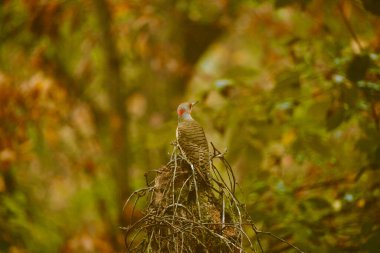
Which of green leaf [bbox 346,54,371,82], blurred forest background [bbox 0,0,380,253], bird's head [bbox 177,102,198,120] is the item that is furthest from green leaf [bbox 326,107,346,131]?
bird's head [bbox 177,102,198,120]

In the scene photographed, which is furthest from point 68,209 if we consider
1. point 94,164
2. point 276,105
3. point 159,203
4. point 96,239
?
point 159,203

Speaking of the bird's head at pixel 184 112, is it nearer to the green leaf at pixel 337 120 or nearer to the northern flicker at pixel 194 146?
the northern flicker at pixel 194 146

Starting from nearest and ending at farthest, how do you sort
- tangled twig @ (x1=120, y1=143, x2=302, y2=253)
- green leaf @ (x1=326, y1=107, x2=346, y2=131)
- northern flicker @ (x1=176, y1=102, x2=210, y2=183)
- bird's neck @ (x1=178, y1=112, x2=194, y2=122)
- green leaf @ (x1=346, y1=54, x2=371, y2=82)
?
tangled twig @ (x1=120, y1=143, x2=302, y2=253), northern flicker @ (x1=176, y1=102, x2=210, y2=183), bird's neck @ (x1=178, y1=112, x2=194, y2=122), green leaf @ (x1=346, y1=54, x2=371, y2=82), green leaf @ (x1=326, y1=107, x2=346, y2=131)

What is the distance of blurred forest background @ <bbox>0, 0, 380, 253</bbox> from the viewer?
9.07 ft

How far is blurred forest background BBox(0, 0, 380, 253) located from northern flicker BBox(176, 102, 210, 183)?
0.29 m

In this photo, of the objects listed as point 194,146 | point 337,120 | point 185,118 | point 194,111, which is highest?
point 194,111

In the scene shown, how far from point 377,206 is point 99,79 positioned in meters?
4.83

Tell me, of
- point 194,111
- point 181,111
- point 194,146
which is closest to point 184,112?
point 181,111

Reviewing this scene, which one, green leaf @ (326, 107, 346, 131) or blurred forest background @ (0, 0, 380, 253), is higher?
blurred forest background @ (0, 0, 380, 253)

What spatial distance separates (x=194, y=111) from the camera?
3.38 m

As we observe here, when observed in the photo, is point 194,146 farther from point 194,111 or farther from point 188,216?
point 194,111

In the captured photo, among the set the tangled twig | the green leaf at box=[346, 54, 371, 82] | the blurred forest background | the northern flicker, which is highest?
the blurred forest background

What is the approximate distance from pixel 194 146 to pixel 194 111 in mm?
1576

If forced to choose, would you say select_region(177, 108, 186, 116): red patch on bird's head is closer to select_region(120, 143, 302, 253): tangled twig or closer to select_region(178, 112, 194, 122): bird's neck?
select_region(178, 112, 194, 122): bird's neck
